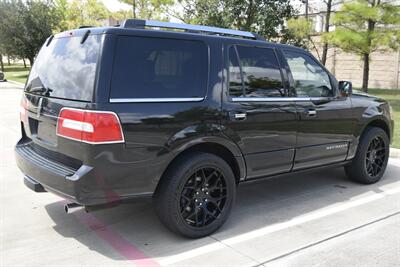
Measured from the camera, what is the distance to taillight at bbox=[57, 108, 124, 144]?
3.30 metres

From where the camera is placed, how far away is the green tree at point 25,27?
3684 cm

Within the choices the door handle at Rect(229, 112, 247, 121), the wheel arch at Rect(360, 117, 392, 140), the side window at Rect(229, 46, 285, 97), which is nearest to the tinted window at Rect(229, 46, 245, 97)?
the side window at Rect(229, 46, 285, 97)

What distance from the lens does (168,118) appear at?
3.64 m

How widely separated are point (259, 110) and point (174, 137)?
1082 mm

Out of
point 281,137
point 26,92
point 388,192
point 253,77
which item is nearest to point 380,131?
point 388,192

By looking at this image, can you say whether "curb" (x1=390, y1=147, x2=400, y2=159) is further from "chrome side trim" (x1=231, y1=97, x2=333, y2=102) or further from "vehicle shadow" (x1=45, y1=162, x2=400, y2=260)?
"chrome side trim" (x1=231, y1=97, x2=333, y2=102)

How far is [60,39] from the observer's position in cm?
404

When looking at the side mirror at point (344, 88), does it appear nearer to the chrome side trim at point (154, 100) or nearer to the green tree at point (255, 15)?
the chrome side trim at point (154, 100)

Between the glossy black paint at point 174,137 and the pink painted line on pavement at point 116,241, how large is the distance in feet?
1.76

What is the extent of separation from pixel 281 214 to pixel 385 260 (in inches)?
49.4

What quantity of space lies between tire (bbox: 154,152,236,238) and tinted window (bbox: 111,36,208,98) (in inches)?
25.2

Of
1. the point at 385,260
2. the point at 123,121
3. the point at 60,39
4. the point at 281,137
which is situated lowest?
the point at 385,260

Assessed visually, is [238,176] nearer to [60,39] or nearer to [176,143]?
Answer: [176,143]

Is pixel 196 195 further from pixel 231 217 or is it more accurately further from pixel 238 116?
pixel 238 116
